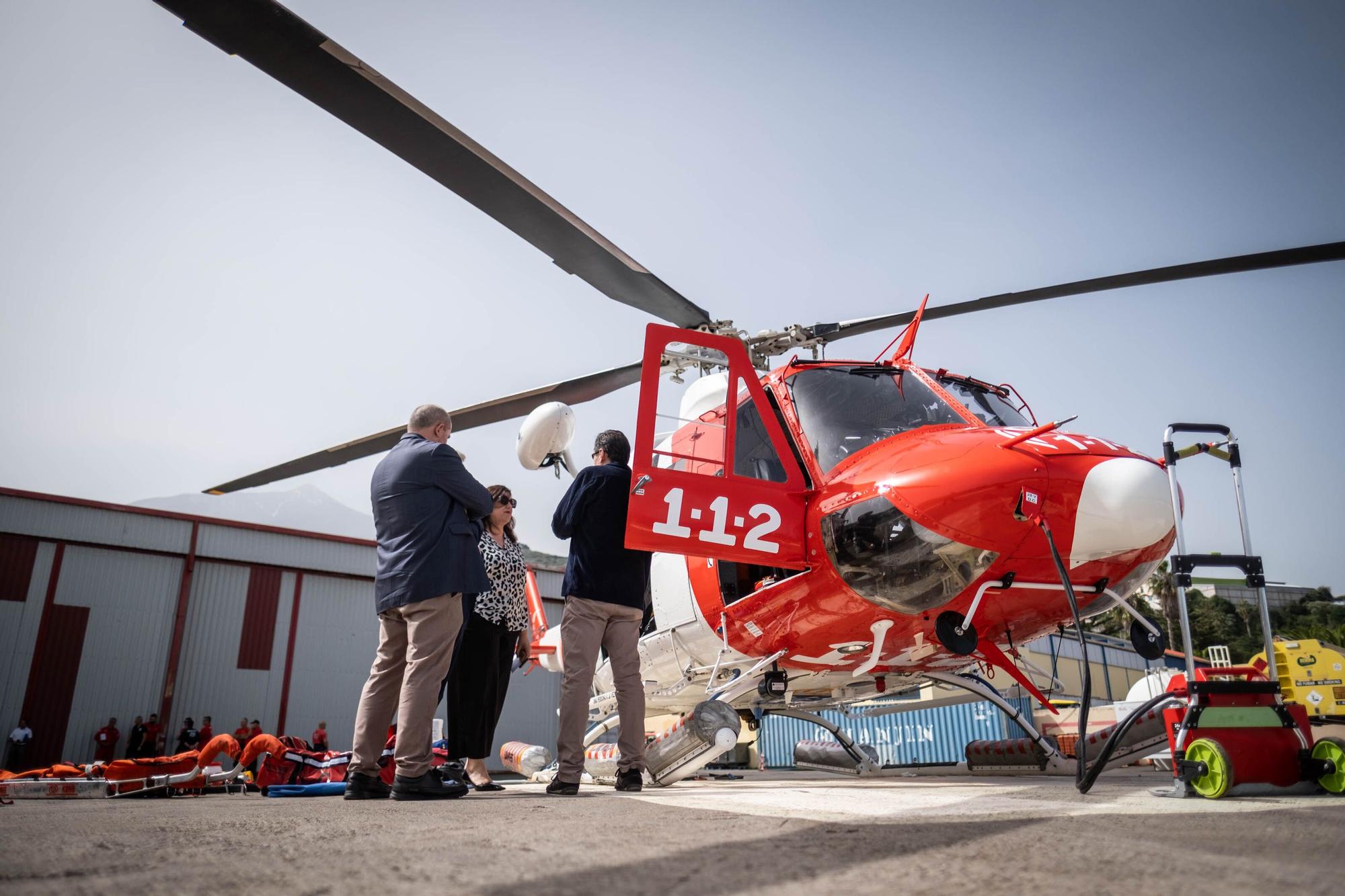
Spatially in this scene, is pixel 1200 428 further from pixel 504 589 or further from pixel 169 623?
pixel 169 623

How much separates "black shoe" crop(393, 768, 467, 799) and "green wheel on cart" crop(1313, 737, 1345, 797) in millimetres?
3817

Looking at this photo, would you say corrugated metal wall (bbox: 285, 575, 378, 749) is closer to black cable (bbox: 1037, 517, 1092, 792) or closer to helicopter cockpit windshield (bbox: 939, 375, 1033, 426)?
helicopter cockpit windshield (bbox: 939, 375, 1033, 426)

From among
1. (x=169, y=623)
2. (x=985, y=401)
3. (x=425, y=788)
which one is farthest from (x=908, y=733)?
(x=425, y=788)

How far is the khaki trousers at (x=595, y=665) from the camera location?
14.5 feet

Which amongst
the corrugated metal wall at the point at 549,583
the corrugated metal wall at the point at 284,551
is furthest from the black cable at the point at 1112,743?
the corrugated metal wall at the point at 549,583

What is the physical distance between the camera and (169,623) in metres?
19.3

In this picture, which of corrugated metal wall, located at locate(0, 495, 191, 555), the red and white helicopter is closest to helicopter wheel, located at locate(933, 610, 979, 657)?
the red and white helicopter

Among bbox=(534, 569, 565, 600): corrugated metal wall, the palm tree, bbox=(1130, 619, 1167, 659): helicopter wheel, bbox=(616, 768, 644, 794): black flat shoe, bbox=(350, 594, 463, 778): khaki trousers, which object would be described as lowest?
bbox=(616, 768, 644, 794): black flat shoe

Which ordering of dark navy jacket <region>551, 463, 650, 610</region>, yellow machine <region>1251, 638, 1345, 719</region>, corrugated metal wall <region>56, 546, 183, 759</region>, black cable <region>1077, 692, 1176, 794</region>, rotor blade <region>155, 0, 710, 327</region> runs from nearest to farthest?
black cable <region>1077, 692, 1176, 794</region>, rotor blade <region>155, 0, 710, 327</region>, dark navy jacket <region>551, 463, 650, 610</region>, yellow machine <region>1251, 638, 1345, 719</region>, corrugated metal wall <region>56, 546, 183, 759</region>

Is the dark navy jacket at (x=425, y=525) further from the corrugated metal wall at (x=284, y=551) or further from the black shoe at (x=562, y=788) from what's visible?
the corrugated metal wall at (x=284, y=551)

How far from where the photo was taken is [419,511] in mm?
4082

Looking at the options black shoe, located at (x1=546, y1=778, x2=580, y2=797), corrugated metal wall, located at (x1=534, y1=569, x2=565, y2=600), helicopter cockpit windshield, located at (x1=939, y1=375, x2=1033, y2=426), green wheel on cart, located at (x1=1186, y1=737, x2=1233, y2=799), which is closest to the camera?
green wheel on cart, located at (x1=1186, y1=737, x2=1233, y2=799)

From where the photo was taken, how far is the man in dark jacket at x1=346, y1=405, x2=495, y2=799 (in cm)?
387

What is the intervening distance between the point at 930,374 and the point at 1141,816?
145 inches
